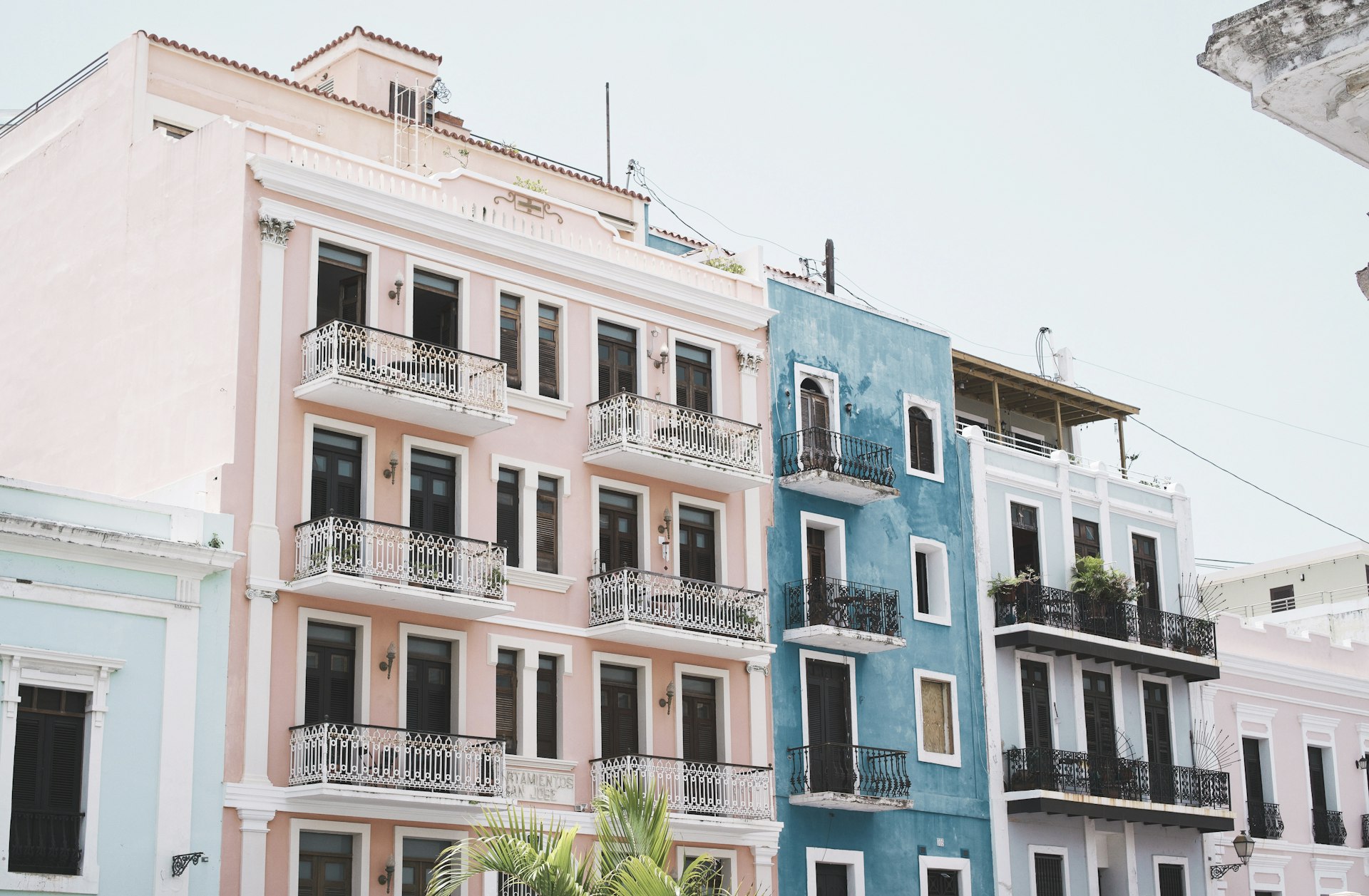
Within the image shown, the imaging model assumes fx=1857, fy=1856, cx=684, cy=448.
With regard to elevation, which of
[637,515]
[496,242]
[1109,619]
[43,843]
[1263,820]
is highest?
[496,242]

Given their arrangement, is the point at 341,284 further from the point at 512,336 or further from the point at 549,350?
the point at 549,350

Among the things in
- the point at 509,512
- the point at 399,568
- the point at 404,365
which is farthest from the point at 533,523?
the point at 404,365

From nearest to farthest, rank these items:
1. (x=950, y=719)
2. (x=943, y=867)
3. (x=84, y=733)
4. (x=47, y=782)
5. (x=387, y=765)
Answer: (x=47, y=782) → (x=84, y=733) → (x=387, y=765) → (x=943, y=867) → (x=950, y=719)

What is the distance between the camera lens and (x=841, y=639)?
33281mm

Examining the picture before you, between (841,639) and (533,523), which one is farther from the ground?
(533,523)

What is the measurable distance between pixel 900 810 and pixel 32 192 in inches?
758

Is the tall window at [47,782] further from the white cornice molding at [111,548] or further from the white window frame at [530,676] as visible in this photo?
the white window frame at [530,676]

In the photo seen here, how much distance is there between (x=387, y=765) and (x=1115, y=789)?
55.8 ft

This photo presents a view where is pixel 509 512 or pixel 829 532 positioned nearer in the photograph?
pixel 509 512

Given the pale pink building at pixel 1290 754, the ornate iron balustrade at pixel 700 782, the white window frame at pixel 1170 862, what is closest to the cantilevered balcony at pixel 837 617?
the ornate iron balustrade at pixel 700 782

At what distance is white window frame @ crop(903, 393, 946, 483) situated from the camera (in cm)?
3678

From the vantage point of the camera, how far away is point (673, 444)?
1245 inches

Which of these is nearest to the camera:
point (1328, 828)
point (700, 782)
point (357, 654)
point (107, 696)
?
point (107, 696)

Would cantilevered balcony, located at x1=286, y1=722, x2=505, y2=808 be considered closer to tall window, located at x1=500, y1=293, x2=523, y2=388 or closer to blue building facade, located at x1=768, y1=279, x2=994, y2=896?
tall window, located at x1=500, y1=293, x2=523, y2=388
